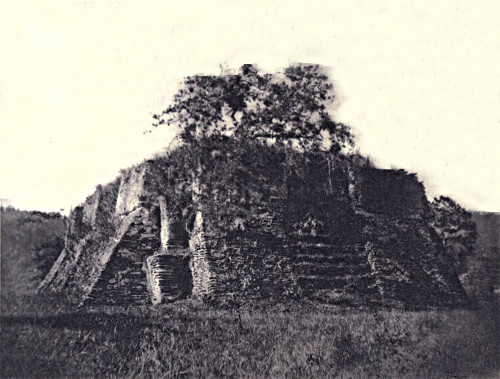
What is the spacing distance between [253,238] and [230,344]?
3.88m

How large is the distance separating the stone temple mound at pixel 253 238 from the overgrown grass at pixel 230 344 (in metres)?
1.09

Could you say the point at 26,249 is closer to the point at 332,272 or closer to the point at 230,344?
the point at 332,272

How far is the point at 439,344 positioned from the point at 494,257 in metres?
11.4

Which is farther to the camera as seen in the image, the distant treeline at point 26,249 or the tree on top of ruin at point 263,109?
the distant treeline at point 26,249

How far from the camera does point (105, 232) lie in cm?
1261

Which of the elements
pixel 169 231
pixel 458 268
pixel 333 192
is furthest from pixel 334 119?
pixel 458 268

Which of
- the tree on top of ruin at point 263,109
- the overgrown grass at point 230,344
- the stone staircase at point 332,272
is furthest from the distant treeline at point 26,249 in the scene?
the stone staircase at point 332,272

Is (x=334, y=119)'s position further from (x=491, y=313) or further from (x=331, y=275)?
(x=491, y=313)

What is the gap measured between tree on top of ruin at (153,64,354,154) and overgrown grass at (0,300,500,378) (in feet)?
12.3

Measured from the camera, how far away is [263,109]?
11.0m

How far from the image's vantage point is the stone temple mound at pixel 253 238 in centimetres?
1071

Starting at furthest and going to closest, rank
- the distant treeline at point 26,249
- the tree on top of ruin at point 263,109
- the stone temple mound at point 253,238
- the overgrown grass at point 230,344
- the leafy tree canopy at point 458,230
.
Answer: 1. the leafy tree canopy at point 458,230
2. the distant treeline at point 26,249
3. the stone temple mound at point 253,238
4. the tree on top of ruin at point 263,109
5. the overgrown grass at point 230,344

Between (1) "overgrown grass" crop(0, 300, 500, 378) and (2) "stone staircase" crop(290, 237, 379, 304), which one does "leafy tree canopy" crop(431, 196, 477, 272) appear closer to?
(2) "stone staircase" crop(290, 237, 379, 304)

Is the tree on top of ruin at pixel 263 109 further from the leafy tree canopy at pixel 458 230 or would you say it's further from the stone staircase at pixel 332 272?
the leafy tree canopy at pixel 458 230
